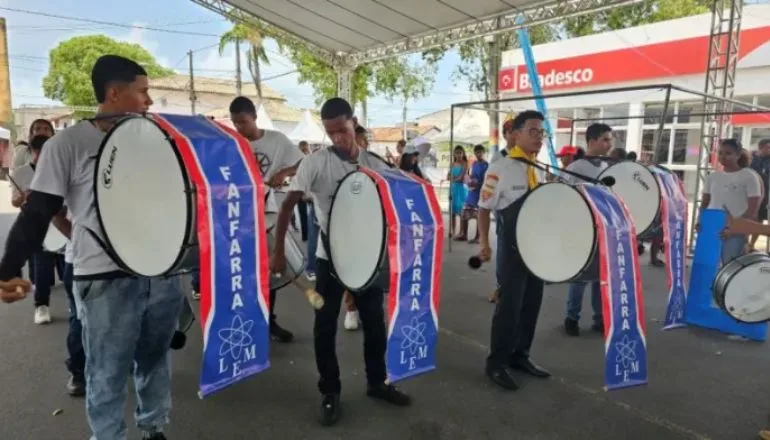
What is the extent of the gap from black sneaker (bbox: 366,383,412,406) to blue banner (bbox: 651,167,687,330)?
96.0 inches

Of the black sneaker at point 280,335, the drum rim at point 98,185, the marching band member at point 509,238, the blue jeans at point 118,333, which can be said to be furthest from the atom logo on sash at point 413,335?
the black sneaker at point 280,335

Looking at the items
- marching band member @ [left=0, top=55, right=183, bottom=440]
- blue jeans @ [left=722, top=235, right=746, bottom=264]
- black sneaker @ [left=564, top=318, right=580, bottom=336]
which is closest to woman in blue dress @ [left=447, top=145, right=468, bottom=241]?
blue jeans @ [left=722, top=235, right=746, bottom=264]

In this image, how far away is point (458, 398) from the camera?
3.15 metres

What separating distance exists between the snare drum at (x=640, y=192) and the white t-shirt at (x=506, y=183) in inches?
48.8

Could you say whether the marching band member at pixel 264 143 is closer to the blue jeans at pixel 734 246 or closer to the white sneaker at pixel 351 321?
the white sneaker at pixel 351 321

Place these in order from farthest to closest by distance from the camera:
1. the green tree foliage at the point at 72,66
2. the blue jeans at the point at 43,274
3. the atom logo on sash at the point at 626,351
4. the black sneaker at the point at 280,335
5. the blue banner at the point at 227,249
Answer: the green tree foliage at the point at 72,66 → the blue jeans at the point at 43,274 → the black sneaker at the point at 280,335 → the atom logo on sash at the point at 626,351 → the blue banner at the point at 227,249

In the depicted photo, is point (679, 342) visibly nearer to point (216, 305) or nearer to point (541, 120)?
point (541, 120)

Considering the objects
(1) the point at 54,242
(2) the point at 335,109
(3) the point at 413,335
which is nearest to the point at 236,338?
(3) the point at 413,335

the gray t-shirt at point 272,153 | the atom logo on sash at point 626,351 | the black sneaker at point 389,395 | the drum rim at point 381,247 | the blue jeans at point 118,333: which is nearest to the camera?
the blue jeans at point 118,333

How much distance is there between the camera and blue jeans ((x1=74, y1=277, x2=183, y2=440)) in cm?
198

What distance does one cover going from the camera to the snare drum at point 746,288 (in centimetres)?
346

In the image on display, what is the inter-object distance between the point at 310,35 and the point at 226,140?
9845 millimetres

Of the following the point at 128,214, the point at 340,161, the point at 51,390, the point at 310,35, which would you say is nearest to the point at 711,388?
the point at 340,161

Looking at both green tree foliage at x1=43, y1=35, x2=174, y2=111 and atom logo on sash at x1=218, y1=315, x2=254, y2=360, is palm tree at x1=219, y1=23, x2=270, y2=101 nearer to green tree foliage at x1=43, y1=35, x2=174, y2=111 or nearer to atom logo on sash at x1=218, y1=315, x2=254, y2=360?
green tree foliage at x1=43, y1=35, x2=174, y2=111
